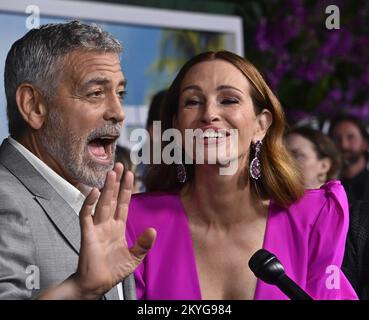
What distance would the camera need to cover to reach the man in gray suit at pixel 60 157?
111cm

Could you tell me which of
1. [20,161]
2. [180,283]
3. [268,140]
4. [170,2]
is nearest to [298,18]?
[170,2]

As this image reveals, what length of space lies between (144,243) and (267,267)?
18 cm

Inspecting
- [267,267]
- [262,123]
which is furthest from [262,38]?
[267,267]

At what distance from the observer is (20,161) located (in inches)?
48.8

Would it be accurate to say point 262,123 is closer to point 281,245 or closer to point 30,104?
point 281,245

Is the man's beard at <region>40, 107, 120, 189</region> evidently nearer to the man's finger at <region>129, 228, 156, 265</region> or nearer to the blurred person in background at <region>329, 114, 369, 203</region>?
the man's finger at <region>129, 228, 156, 265</region>

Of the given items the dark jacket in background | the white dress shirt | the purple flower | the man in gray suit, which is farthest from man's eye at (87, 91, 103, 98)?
the purple flower

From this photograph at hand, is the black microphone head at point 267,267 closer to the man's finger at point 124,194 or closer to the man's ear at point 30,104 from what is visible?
the man's finger at point 124,194

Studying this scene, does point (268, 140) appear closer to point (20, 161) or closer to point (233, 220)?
point (233, 220)

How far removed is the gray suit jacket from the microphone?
24 cm

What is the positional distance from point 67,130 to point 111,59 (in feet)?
0.45

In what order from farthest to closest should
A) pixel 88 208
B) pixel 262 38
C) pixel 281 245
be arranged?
pixel 262 38
pixel 281 245
pixel 88 208

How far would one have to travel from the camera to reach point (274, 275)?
3.68 ft

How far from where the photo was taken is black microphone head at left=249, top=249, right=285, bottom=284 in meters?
1.12
